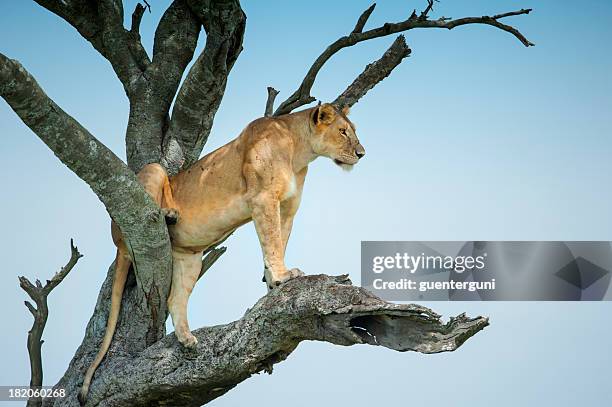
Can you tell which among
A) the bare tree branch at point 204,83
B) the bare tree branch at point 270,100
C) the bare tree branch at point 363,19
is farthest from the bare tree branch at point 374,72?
the bare tree branch at point 204,83

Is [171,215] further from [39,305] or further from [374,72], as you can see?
[374,72]

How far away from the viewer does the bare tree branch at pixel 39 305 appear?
374 inches

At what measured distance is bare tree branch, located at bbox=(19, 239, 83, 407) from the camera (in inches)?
374

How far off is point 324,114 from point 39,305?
13.4 feet

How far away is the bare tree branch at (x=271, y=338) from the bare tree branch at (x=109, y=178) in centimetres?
61

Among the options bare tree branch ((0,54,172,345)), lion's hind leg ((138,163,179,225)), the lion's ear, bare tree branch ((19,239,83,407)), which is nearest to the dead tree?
bare tree branch ((0,54,172,345))

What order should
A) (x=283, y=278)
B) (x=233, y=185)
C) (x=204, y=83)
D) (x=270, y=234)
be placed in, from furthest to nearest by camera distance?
(x=204, y=83) < (x=233, y=185) < (x=270, y=234) < (x=283, y=278)

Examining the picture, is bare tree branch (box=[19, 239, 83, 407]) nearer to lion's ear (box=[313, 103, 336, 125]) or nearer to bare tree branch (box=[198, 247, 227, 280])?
bare tree branch (box=[198, 247, 227, 280])

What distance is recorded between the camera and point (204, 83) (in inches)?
347

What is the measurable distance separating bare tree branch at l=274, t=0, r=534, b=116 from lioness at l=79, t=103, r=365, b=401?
148 centimetres

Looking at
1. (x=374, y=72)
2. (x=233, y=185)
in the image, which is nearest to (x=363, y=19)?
(x=374, y=72)

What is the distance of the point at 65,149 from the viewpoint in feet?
22.9

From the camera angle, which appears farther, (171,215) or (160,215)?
(171,215)

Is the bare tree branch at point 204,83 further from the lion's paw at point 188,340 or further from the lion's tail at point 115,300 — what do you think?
the lion's paw at point 188,340
